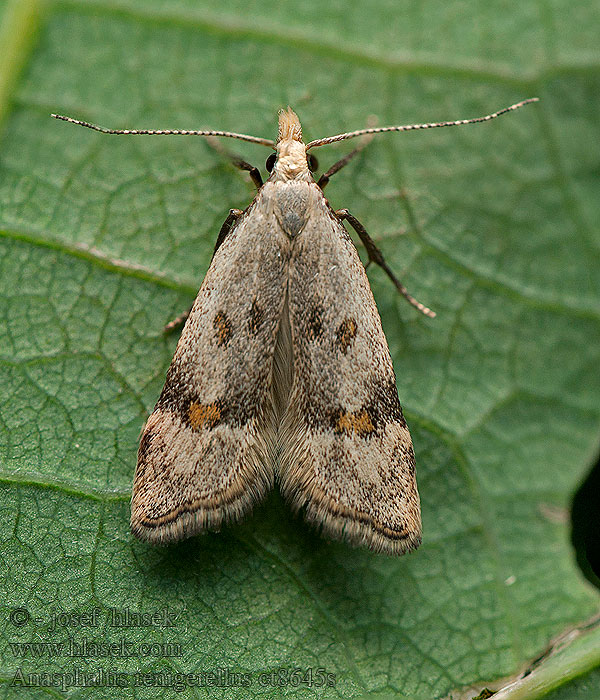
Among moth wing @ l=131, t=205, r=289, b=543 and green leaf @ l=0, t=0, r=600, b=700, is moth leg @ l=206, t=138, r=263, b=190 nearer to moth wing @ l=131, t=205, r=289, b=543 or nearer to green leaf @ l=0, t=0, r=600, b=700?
green leaf @ l=0, t=0, r=600, b=700

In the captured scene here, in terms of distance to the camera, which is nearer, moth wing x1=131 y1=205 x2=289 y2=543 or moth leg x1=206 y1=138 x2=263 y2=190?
moth wing x1=131 y1=205 x2=289 y2=543

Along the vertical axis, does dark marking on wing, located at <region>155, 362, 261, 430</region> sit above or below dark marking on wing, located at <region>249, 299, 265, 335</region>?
below

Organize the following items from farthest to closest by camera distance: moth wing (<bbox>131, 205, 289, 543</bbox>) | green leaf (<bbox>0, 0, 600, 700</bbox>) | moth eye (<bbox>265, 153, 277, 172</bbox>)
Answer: moth eye (<bbox>265, 153, 277, 172</bbox>) → green leaf (<bbox>0, 0, 600, 700</bbox>) → moth wing (<bbox>131, 205, 289, 543</bbox>)

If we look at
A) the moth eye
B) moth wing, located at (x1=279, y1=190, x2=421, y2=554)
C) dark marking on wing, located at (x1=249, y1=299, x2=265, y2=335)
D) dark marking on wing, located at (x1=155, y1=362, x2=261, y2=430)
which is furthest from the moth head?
dark marking on wing, located at (x1=155, y1=362, x2=261, y2=430)

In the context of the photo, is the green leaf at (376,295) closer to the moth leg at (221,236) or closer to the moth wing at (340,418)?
the moth leg at (221,236)

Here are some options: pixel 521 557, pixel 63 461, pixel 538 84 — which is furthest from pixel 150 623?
pixel 538 84

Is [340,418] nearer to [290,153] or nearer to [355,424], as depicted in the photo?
Result: [355,424]

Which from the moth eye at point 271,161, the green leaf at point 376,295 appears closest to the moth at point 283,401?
the moth eye at point 271,161

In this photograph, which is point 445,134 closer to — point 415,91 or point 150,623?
point 415,91
